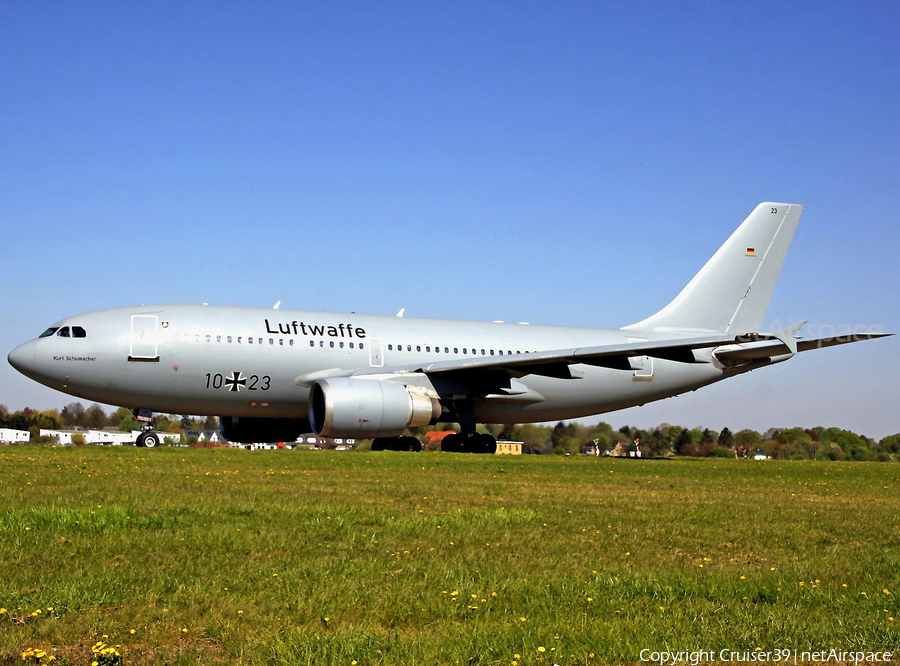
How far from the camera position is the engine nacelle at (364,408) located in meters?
19.9

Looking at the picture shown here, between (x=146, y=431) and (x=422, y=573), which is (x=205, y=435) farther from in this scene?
(x=422, y=573)

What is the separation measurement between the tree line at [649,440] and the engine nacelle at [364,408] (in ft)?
35.2

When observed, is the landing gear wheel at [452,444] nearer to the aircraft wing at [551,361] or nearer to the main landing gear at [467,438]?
the main landing gear at [467,438]

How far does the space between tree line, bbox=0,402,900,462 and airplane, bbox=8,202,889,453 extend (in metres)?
5.43

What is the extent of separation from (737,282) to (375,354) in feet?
43.5

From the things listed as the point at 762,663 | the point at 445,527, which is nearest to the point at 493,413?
the point at 445,527

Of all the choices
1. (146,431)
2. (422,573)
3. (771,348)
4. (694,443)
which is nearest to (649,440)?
(694,443)

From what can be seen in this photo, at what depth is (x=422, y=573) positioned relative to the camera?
5.88 m

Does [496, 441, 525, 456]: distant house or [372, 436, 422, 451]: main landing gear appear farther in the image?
[496, 441, 525, 456]: distant house

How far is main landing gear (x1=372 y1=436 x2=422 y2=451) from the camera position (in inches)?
974

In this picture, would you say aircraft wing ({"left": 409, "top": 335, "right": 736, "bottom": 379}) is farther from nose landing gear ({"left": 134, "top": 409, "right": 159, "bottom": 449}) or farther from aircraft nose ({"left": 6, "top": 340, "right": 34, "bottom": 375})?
aircraft nose ({"left": 6, "top": 340, "right": 34, "bottom": 375})

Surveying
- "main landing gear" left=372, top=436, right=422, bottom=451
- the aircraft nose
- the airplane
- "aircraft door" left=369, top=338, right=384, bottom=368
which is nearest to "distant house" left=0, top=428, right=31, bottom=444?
the airplane

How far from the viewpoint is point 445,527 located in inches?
312

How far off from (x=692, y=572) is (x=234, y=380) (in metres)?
17.7
